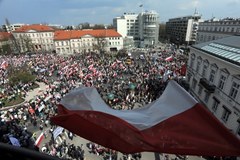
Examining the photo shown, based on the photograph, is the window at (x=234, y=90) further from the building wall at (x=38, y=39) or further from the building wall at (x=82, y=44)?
the building wall at (x=38, y=39)

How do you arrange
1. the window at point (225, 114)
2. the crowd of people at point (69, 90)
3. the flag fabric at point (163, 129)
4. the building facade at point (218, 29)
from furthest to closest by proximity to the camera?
1. the building facade at point (218, 29)
2. the crowd of people at point (69, 90)
3. the window at point (225, 114)
4. the flag fabric at point (163, 129)

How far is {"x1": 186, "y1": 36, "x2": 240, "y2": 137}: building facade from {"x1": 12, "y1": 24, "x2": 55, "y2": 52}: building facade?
285 feet

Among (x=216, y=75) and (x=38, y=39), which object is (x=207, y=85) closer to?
(x=216, y=75)

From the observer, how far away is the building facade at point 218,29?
47.3 m

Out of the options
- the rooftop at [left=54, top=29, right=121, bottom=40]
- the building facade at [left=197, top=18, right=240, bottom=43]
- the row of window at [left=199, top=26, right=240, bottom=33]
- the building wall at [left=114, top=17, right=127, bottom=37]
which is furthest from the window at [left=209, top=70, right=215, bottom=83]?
the building wall at [left=114, top=17, right=127, bottom=37]

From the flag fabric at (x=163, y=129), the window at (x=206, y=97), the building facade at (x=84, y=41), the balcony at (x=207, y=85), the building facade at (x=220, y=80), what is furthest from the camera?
the building facade at (x=84, y=41)

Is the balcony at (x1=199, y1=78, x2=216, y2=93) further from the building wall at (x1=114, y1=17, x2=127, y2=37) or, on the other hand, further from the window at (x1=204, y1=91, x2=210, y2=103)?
the building wall at (x1=114, y1=17, x2=127, y2=37)

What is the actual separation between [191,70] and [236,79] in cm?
1275

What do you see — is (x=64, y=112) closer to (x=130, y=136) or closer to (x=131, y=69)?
(x=130, y=136)

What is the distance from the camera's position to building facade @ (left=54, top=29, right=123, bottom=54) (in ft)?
266

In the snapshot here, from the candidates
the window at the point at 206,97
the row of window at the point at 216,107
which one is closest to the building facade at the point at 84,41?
the row of window at the point at 216,107

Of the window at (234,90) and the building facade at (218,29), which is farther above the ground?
the building facade at (218,29)

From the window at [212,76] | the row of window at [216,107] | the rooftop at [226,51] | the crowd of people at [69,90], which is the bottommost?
the crowd of people at [69,90]

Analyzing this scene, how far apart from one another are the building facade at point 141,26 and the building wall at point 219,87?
7380cm
